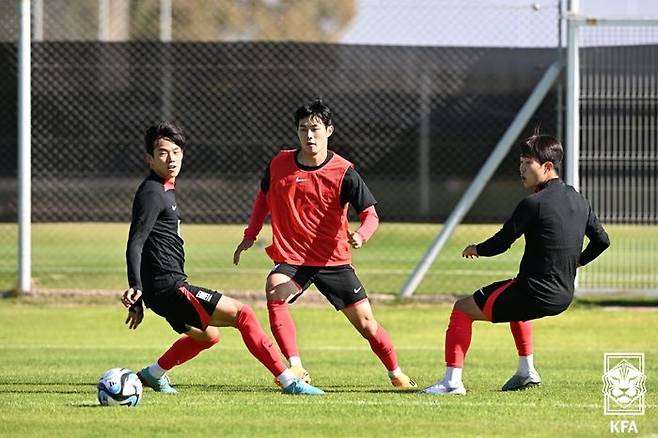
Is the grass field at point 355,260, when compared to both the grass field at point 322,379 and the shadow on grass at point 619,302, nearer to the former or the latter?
the shadow on grass at point 619,302

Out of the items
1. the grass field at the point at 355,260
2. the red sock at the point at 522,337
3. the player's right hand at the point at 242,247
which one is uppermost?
the player's right hand at the point at 242,247

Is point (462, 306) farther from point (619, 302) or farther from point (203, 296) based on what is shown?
point (619, 302)

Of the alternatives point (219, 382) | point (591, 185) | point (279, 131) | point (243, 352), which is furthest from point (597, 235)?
point (279, 131)

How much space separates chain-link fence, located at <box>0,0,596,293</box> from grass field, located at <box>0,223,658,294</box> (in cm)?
6

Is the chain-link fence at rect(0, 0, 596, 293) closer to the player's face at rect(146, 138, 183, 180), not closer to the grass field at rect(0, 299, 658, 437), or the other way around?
the grass field at rect(0, 299, 658, 437)

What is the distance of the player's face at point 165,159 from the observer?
8.21 metres

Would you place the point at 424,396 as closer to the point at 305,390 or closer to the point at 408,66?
the point at 305,390

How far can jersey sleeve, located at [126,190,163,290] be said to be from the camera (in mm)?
7727

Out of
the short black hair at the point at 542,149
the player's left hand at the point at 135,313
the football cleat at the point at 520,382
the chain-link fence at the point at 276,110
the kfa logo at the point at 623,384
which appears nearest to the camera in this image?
the kfa logo at the point at 623,384

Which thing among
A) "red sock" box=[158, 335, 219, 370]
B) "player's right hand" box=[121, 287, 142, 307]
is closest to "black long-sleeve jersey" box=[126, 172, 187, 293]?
"player's right hand" box=[121, 287, 142, 307]

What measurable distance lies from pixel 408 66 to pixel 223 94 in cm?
210

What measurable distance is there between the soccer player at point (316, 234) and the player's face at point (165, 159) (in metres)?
0.84

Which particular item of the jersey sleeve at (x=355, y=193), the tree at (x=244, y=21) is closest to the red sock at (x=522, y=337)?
the jersey sleeve at (x=355, y=193)

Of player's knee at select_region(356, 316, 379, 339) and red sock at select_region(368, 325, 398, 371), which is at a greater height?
player's knee at select_region(356, 316, 379, 339)
